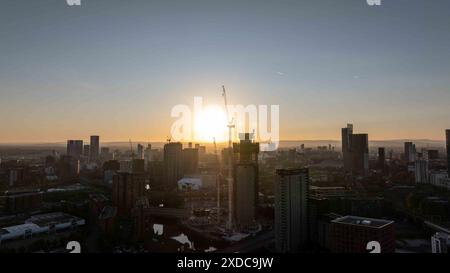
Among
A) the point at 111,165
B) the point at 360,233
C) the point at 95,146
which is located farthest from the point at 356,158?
the point at 111,165

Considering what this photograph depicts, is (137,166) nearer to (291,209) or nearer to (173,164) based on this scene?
(173,164)

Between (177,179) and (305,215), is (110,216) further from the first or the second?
(177,179)

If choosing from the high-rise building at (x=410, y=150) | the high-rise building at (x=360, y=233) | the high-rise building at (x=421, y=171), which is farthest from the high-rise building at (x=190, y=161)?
the high-rise building at (x=360, y=233)

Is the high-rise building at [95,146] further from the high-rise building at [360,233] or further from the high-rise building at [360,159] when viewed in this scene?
the high-rise building at [360,159]

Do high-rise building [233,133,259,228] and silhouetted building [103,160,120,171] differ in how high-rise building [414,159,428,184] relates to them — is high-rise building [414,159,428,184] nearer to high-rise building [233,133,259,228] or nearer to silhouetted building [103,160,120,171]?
high-rise building [233,133,259,228]

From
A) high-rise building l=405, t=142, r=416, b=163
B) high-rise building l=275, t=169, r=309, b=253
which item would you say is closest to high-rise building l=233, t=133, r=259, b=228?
high-rise building l=275, t=169, r=309, b=253

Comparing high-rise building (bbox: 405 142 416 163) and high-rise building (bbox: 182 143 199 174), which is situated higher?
high-rise building (bbox: 405 142 416 163)
